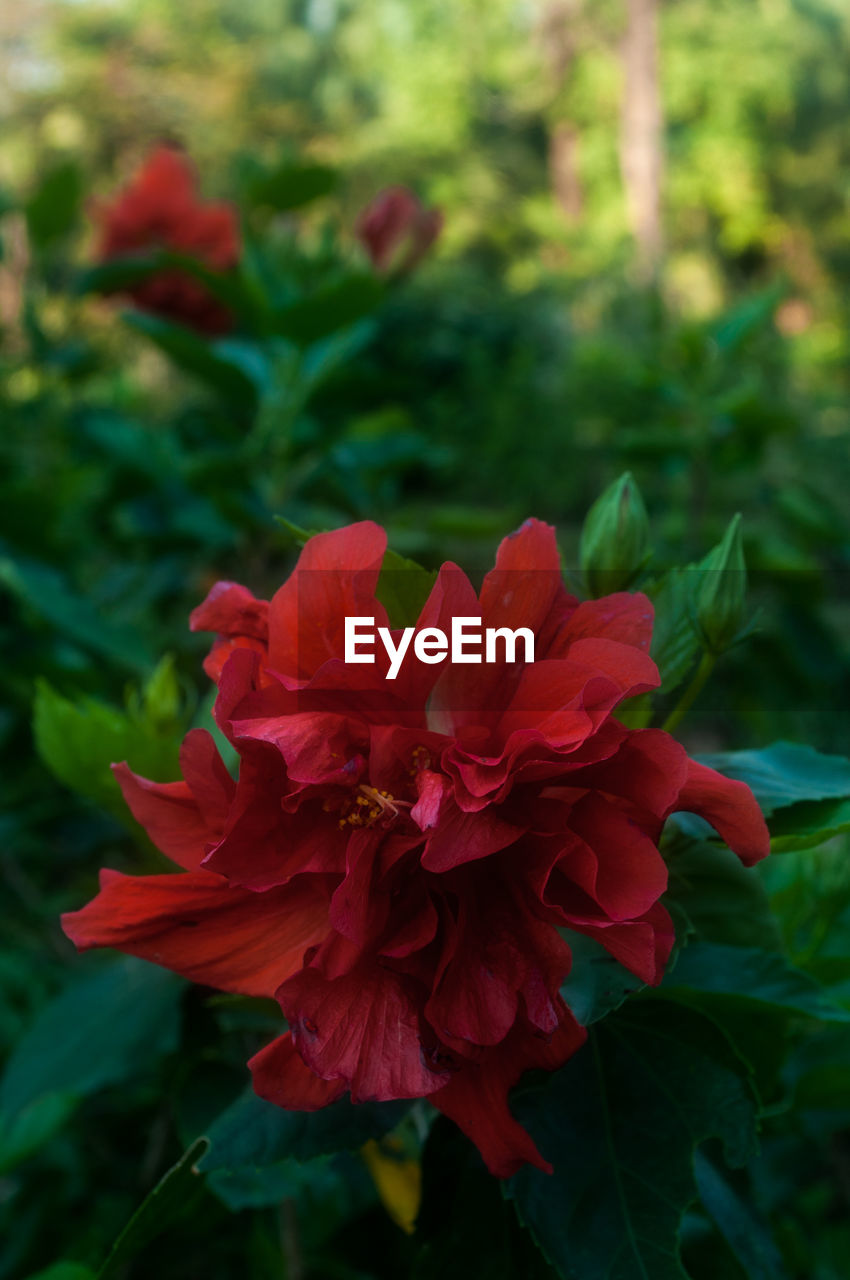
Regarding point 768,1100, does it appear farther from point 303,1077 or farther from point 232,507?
point 232,507

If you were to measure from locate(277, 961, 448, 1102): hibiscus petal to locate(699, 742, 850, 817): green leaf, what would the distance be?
0.21 metres

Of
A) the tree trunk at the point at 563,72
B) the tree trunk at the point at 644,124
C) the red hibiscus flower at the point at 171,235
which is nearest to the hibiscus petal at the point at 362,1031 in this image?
the red hibiscus flower at the point at 171,235

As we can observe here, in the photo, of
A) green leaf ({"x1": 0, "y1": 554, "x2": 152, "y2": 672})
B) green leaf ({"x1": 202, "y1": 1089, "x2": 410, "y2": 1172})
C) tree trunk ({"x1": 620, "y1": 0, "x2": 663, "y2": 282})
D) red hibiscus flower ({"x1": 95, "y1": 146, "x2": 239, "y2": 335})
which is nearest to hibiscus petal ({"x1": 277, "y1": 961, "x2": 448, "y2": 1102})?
green leaf ({"x1": 202, "y1": 1089, "x2": 410, "y2": 1172})

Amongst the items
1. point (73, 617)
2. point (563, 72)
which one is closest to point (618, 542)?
point (73, 617)

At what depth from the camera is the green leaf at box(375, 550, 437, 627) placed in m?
0.53

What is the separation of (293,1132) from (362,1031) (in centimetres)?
14

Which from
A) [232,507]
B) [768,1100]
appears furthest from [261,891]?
[232,507]

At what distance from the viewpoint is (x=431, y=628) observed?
1.53ft

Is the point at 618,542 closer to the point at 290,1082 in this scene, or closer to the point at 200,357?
the point at 290,1082

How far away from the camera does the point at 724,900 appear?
0.62 m

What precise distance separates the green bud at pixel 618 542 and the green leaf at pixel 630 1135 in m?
0.23

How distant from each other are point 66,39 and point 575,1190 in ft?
44.5

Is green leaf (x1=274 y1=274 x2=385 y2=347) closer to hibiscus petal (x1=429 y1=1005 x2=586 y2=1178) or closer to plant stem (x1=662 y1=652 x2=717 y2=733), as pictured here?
plant stem (x1=662 y1=652 x2=717 y2=733)

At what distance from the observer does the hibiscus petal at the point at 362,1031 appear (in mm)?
437
